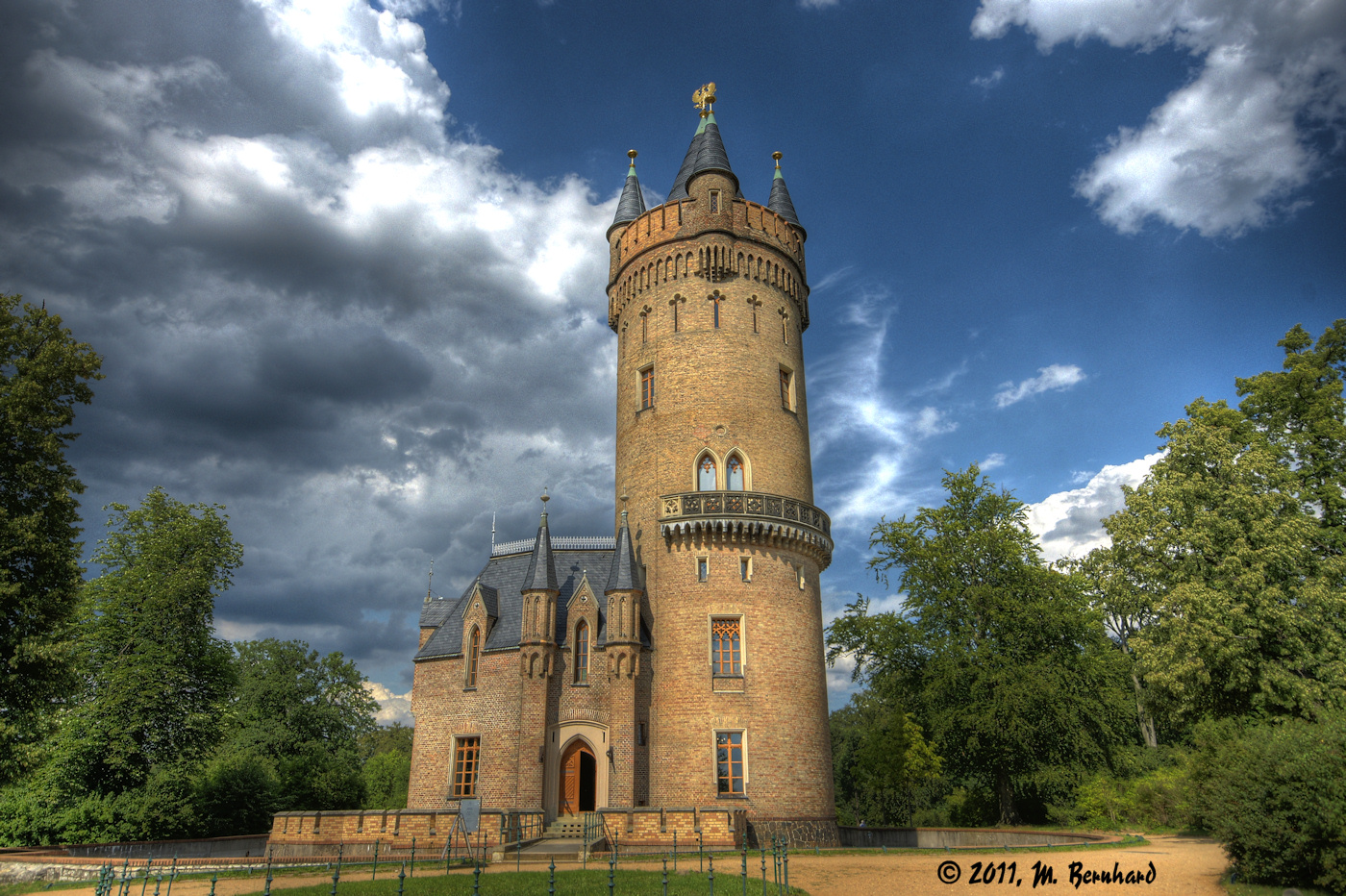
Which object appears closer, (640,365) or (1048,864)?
(1048,864)

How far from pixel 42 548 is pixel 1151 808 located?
3586 centimetres

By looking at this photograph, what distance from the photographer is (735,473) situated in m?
30.7

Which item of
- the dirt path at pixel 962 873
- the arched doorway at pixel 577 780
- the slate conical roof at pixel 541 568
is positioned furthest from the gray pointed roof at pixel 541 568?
the dirt path at pixel 962 873

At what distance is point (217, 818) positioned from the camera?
3522cm

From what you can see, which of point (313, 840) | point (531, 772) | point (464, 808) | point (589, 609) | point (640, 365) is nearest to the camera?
point (464, 808)

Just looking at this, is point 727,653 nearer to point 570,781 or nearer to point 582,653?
point 582,653

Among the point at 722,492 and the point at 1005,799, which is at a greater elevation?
the point at 722,492

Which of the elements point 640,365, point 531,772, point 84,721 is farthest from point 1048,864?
point 84,721

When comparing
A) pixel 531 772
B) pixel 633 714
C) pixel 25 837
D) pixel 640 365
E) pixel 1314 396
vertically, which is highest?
pixel 640 365

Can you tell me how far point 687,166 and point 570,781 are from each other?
25.1 metres

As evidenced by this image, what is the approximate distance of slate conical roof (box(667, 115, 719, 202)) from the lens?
34884mm

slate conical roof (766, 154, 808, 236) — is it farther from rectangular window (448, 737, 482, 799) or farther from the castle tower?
rectangular window (448, 737, 482, 799)

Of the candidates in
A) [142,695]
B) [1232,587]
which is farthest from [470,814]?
[1232,587]

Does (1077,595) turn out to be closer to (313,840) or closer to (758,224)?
(758,224)
